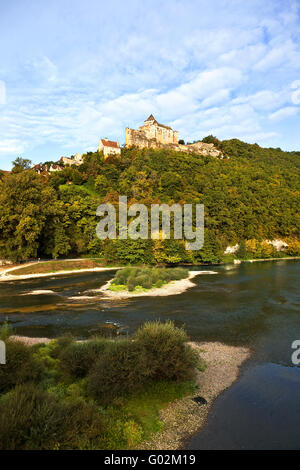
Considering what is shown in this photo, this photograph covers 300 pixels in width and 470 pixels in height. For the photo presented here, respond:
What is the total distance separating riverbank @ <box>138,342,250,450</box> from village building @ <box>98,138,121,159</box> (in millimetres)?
83507

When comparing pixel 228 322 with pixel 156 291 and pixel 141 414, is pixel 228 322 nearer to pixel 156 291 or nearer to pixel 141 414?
pixel 156 291

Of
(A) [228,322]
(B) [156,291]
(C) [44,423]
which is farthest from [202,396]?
(B) [156,291]

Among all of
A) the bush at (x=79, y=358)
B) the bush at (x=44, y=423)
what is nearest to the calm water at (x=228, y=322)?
the bush at (x=44, y=423)

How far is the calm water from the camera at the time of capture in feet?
25.3

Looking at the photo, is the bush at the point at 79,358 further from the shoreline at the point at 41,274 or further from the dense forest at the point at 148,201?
the dense forest at the point at 148,201

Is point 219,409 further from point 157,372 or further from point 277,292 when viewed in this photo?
point 277,292

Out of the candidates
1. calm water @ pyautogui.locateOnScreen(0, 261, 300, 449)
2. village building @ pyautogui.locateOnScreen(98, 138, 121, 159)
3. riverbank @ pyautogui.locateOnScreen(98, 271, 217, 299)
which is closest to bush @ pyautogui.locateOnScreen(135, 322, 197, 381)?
calm water @ pyautogui.locateOnScreen(0, 261, 300, 449)

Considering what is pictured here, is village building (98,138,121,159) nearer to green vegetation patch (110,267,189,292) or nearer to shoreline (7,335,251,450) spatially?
green vegetation patch (110,267,189,292)

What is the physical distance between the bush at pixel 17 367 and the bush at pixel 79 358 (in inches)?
38.6

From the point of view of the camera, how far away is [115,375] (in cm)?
851

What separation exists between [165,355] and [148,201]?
166ft

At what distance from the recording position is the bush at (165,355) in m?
9.27
